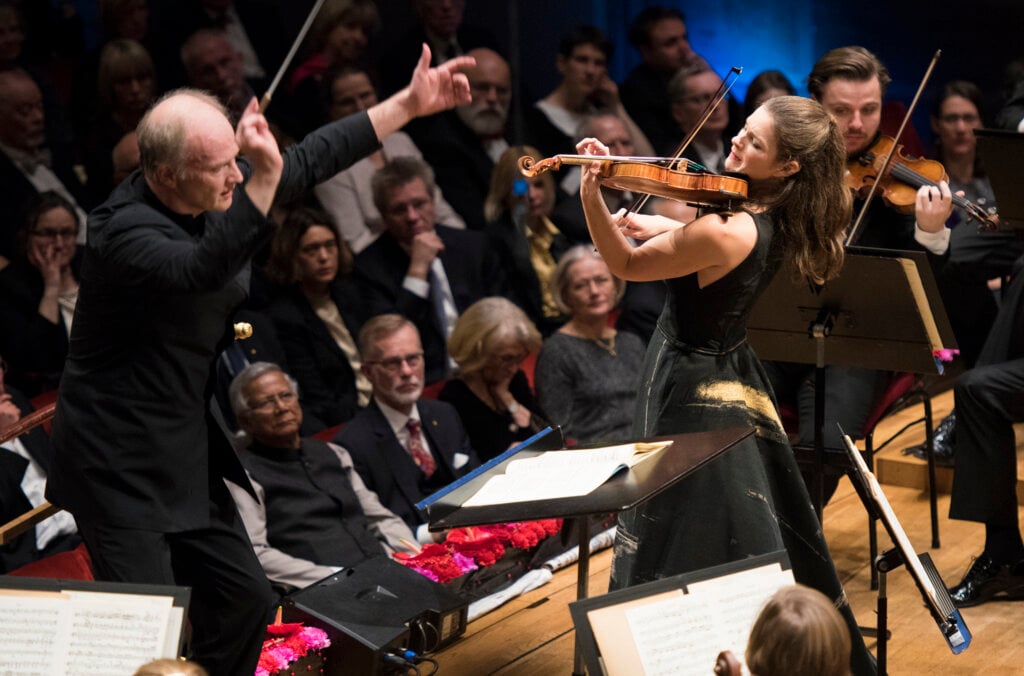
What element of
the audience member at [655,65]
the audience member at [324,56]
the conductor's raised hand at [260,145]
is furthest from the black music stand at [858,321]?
the audience member at [655,65]

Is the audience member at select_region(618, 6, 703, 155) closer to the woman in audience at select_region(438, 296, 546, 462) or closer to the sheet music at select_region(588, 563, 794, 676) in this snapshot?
the woman in audience at select_region(438, 296, 546, 462)

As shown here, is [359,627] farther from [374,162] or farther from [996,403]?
[374,162]

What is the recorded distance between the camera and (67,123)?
5.39 m

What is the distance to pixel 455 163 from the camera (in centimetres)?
614

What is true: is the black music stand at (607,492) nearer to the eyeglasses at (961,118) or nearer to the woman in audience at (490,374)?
the woman in audience at (490,374)

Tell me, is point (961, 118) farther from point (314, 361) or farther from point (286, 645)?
point (286, 645)

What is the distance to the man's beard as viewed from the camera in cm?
619

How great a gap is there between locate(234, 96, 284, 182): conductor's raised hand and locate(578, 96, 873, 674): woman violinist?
0.70 m

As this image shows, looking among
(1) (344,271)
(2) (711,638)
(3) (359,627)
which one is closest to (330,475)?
(3) (359,627)

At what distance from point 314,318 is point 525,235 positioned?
3.85ft

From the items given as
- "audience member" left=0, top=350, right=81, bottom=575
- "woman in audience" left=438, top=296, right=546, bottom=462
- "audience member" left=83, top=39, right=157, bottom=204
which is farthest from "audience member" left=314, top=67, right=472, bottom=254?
"audience member" left=0, top=350, right=81, bottom=575

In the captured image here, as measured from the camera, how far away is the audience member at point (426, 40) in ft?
20.5

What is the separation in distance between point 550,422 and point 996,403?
1511 millimetres

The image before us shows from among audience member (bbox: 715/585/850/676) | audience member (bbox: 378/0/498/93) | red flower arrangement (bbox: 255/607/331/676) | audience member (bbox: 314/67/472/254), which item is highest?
audience member (bbox: 378/0/498/93)
